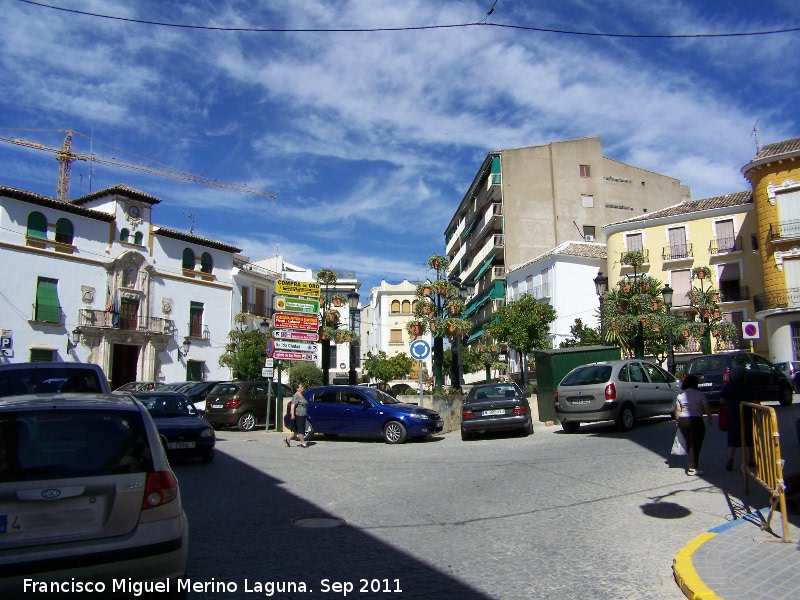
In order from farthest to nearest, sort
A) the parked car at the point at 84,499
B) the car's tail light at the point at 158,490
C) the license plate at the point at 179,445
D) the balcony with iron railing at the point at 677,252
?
the balcony with iron railing at the point at 677,252 → the license plate at the point at 179,445 → the car's tail light at the point at 158,490 → the parked car at the point at 84,499

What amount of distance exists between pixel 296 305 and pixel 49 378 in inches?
490

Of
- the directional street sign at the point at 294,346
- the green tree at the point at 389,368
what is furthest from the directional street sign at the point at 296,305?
the green tree at the point at 389,368

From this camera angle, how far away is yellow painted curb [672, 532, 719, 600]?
5.05m

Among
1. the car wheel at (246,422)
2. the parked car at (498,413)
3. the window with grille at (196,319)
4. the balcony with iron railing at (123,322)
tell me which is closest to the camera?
the parked car at (498,413)

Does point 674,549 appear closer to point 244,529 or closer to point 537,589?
point 537,589

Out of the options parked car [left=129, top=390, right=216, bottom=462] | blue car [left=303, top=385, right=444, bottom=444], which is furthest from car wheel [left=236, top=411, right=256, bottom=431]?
parked car [left=129, top=390, right=216, bottom=462]

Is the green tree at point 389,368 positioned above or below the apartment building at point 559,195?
below

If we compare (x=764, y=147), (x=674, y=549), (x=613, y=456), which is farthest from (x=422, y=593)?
(x=764, y=147)

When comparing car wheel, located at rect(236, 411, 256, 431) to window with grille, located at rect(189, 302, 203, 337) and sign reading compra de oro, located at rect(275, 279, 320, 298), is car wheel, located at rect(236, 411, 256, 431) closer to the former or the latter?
sign reading compra de oro, located at rect(275, 279, 320, 298)

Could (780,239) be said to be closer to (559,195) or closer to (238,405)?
(559,195)

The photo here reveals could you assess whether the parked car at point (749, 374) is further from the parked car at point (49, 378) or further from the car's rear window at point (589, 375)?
the parked car at point (49, 378)

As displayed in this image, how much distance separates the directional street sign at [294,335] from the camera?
21.1m

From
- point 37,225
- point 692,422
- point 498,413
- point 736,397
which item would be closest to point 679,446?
point 692,422

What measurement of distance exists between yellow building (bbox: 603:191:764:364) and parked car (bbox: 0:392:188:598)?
38496 mm
